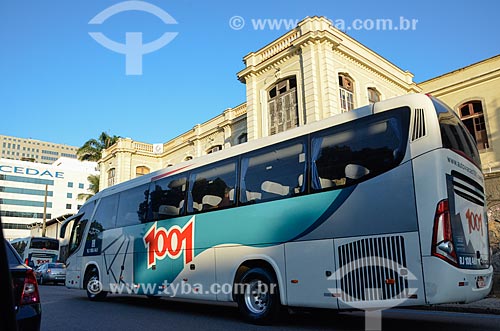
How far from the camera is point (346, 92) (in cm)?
2000

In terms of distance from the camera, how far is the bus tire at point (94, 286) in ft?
39.7

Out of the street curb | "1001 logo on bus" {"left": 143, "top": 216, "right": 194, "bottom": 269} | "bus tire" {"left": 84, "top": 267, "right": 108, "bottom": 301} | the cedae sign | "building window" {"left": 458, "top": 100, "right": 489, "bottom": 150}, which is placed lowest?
the street curb

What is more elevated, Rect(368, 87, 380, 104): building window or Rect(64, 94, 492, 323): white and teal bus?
Rect(368, 87, 380, 104): building window

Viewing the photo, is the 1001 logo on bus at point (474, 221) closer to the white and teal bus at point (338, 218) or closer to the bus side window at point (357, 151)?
the white and teal bus at point (338, 218)

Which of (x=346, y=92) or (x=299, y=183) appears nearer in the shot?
(x=299, y=183)

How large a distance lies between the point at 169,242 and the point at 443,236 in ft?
20.1

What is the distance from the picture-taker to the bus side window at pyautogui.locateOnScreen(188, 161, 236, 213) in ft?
28.1

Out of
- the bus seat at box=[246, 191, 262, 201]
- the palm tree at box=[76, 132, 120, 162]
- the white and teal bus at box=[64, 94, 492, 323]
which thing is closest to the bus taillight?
the white and teal bus at box=[64, 94, 492, 323]

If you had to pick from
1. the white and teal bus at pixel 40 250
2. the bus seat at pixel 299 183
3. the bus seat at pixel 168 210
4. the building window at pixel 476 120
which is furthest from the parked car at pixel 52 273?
the building window at pixel 476 120

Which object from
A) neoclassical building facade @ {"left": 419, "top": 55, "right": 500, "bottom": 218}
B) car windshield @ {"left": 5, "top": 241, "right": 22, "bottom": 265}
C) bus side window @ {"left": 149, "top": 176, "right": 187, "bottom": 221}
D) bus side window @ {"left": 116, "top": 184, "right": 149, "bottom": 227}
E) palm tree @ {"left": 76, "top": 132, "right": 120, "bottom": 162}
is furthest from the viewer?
palm tree @ {"left": 76, "top": 132, "right": 120, "bottom": 162}

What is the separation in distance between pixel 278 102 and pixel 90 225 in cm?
1118

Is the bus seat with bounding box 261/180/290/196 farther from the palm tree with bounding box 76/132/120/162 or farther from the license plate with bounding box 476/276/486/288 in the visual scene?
the palm tree with bounding box 76/132/120/162

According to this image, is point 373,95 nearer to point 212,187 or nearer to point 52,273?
point 212,187

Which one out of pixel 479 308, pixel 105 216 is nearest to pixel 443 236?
pixel 479 308
